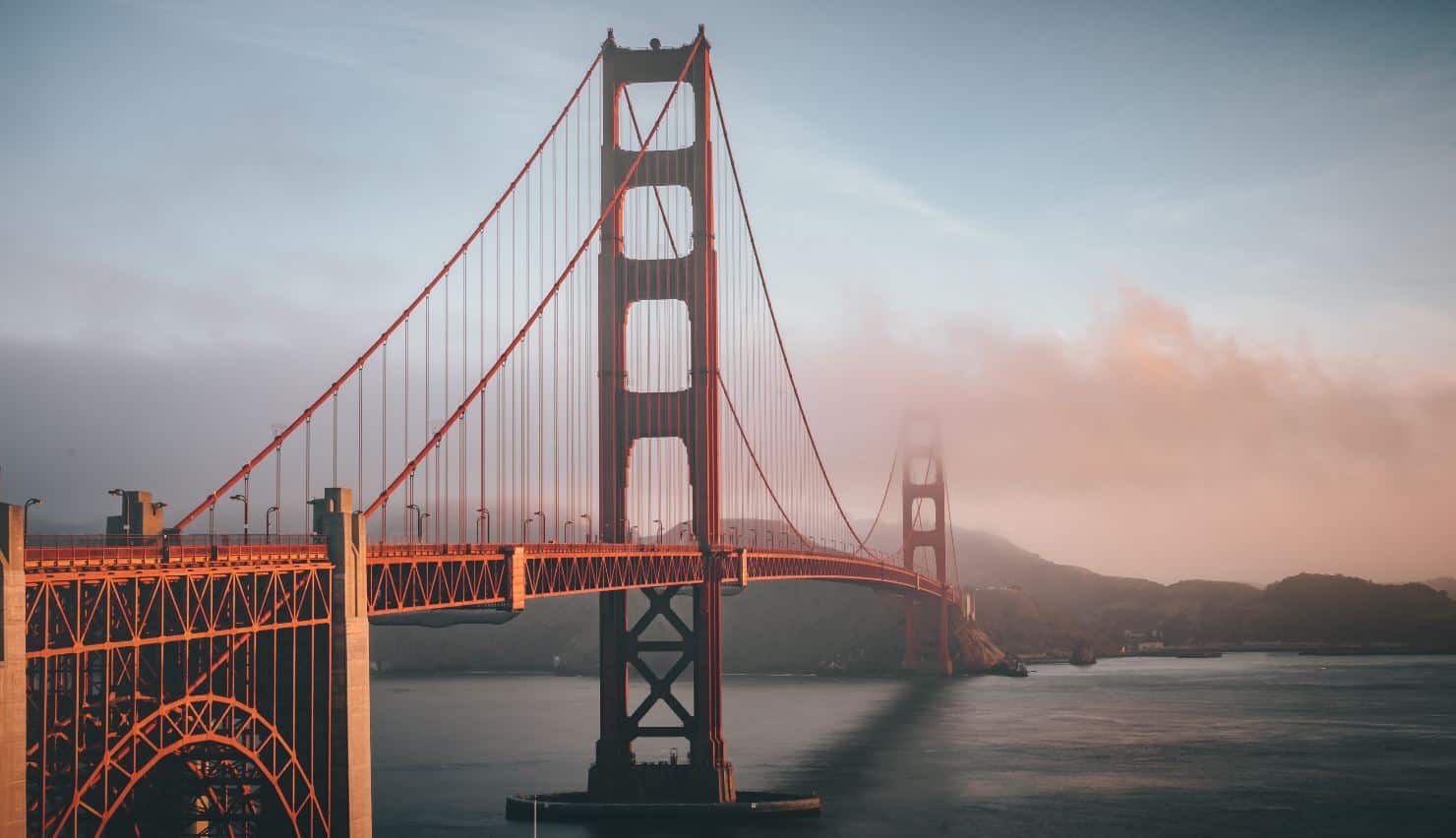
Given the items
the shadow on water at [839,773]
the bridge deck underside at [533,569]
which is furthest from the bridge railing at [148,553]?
the shadow on water at [839,773]

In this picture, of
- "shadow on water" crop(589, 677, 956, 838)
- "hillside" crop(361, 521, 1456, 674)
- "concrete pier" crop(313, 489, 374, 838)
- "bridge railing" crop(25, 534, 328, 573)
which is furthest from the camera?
"hillside" crop(361, 521, 1456, 674)

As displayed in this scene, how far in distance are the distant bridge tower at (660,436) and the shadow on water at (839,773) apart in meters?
2.35

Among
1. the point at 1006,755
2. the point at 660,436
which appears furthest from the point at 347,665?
the point at 1006,755

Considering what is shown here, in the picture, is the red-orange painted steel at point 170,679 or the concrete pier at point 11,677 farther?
the red-orange painted steel at point 170,679

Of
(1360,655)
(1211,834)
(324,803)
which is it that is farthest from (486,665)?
(324,803)

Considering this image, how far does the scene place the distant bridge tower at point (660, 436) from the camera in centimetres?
5466

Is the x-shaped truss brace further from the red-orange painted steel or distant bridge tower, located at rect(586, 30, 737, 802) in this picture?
the red-orange painted steel

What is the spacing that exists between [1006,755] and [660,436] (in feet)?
99.1

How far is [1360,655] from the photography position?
17350 cm

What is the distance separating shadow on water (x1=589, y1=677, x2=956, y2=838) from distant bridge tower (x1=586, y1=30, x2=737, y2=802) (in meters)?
2.35

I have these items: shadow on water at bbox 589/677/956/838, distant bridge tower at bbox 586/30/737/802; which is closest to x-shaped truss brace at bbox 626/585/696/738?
distant bridge tower at bbox 586/30/737/802

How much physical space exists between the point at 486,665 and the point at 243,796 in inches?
5207

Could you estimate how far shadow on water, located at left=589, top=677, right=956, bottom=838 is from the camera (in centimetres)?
5178

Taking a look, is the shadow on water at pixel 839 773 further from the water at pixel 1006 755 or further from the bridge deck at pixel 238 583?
the bridge deck at pixel 238 583
